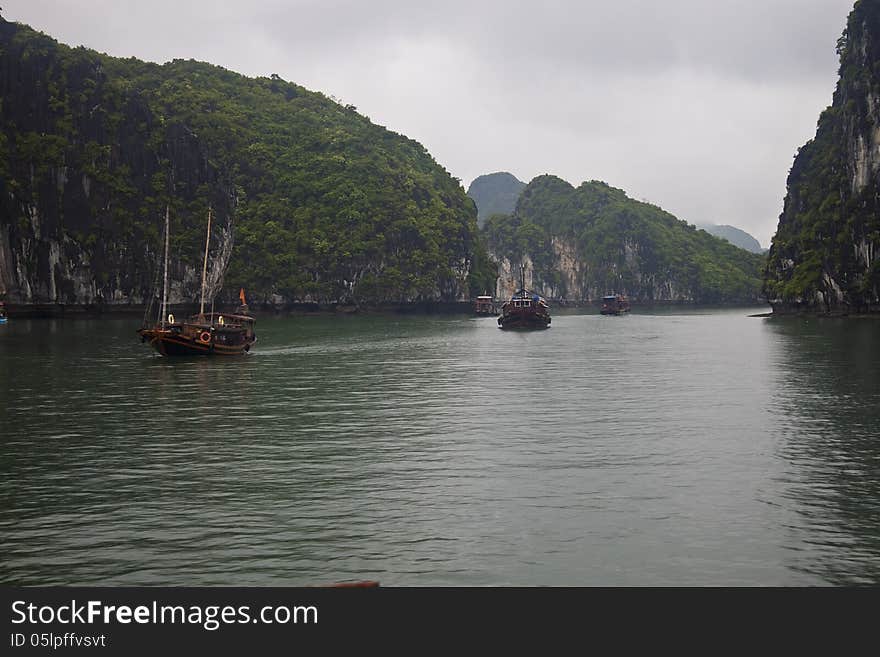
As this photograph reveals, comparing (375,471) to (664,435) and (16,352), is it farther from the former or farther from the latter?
(16,352)

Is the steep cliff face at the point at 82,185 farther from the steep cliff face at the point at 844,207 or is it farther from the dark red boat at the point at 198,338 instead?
the steep cliff face at the point at 844,207

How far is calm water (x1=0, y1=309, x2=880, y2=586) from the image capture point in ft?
44.0

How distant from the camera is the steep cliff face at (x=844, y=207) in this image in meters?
112

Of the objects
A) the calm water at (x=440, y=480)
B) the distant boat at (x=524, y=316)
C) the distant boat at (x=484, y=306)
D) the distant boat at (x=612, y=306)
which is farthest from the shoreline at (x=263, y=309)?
the calm water at (x=440, y=480)

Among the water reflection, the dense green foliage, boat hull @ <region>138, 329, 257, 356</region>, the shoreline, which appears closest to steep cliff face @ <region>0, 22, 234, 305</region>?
the dense green foliage

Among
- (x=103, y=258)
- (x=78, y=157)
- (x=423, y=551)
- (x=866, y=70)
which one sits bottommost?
(x=423, y=551)

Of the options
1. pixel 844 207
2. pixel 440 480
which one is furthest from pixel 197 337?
Result: pixel 844 207

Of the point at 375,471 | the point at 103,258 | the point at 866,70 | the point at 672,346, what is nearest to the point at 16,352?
the point at 375,471

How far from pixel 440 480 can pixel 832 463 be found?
10.4m

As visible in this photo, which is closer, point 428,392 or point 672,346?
point 428,392

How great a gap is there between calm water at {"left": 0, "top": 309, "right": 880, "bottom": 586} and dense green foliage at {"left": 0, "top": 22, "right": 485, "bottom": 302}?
102573 mm

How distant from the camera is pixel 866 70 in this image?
386 ft
